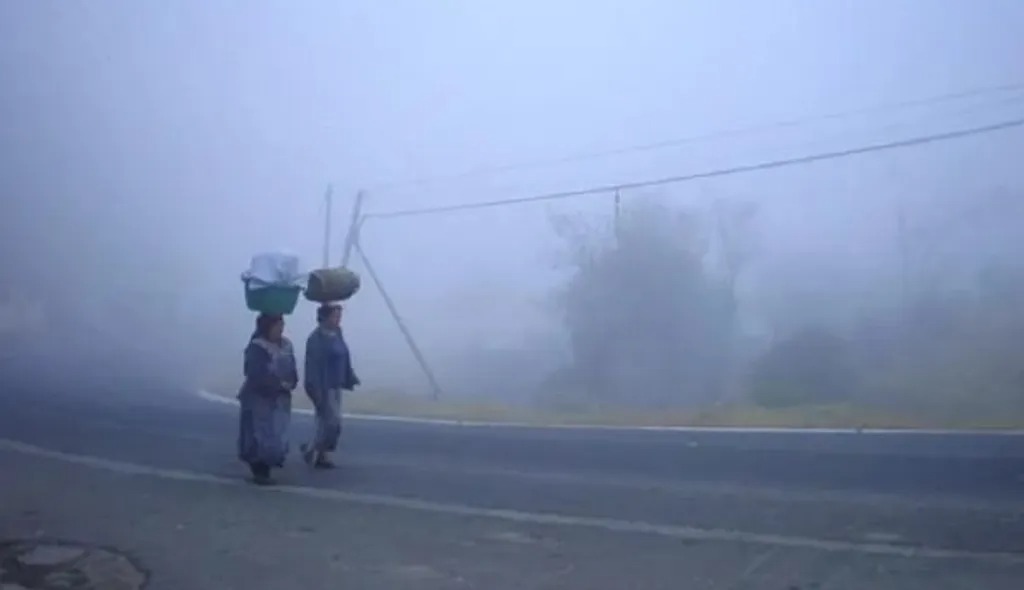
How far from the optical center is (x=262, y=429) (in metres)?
11.3

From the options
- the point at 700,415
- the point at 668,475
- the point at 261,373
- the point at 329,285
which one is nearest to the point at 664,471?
the point at 668,475

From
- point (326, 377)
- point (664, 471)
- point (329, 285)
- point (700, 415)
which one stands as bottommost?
point (700, 415)

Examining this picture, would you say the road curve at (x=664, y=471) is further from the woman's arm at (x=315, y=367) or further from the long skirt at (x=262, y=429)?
the woman's arm at (x=315, y=367)

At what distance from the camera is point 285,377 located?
448 inches

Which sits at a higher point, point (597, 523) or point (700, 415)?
point (597, 523)

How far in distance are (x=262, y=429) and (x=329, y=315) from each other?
1.61 metres

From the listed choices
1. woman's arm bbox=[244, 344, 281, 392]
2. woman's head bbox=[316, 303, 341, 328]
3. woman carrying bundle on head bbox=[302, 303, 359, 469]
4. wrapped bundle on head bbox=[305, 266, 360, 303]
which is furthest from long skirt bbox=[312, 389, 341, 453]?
woman's arm bbox=[244, 344, 281, 392]

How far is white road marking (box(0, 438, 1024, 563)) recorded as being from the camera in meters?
7.85

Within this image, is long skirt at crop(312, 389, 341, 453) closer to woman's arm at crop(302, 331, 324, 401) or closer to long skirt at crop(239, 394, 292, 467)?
woman's arm at crop(302, 331, 324, 401)

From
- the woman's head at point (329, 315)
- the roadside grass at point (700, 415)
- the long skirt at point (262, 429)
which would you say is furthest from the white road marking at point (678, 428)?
the long skirt at point (262, 429)

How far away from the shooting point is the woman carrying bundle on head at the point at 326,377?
12.4 m

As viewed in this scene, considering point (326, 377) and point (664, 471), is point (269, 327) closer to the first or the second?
point (326, 377)

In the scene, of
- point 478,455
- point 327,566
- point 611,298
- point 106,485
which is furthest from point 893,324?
point 327,566

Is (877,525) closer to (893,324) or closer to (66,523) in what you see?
(66,523)
